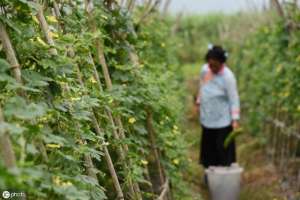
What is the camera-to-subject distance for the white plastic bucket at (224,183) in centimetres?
577

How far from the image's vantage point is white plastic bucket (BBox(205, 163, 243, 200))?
5773 millimetres

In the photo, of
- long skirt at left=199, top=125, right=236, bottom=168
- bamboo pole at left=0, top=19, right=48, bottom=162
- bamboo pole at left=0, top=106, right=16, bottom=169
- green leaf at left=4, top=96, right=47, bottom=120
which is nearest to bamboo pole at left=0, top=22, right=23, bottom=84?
bamboo pole at left=0, top=19, right=48, bottom=162

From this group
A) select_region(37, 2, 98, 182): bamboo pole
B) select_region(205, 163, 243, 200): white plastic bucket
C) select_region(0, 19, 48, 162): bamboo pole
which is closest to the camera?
select_region(0, 19, 48, 162): bamboo pole

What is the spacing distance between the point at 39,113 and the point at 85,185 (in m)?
0.45

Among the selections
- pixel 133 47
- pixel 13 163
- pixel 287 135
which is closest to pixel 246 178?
pixel 287 135

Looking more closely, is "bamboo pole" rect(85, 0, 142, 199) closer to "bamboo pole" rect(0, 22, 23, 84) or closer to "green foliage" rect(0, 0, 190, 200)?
"green foliage" rect(0, 0, 190, 200)

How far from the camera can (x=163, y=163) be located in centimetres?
450

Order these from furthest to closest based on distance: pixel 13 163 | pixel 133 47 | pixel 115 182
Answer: pixel 133 47 → pixel 115 182 → pixel 13 163

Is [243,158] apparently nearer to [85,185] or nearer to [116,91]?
[116,91]

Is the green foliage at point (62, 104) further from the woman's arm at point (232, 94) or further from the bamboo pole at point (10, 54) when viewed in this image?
the woman's arm at point (232, 94)

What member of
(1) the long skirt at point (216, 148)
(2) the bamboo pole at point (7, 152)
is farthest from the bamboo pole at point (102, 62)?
(1) the long skirt at point (216, 148)

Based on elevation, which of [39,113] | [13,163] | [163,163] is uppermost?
[39,113]

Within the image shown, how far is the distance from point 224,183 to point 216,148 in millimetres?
877

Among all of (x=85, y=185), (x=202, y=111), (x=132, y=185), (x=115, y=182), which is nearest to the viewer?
(x=85, y=185)
